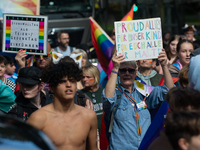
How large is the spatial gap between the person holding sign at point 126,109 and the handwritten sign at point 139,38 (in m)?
0.38

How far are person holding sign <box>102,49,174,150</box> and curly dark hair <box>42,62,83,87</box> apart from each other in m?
0.66

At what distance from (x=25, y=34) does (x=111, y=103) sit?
8.08 ft

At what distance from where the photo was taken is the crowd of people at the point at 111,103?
2590mm

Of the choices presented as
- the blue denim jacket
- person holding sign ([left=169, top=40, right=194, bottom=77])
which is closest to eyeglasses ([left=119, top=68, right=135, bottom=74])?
the blue denim jacket

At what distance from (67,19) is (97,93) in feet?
18.9

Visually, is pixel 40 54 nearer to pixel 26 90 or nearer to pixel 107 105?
pixel 26 90

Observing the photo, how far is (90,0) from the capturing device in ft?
35.1

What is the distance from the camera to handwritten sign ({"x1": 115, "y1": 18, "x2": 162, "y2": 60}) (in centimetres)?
467

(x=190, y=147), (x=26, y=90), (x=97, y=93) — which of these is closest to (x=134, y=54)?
(x=97, y=93)

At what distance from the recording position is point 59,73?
3.33 meters

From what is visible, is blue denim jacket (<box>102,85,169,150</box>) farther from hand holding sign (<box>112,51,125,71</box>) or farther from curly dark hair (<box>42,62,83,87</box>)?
curly dark hair (<box>42,62,83,87</box>)

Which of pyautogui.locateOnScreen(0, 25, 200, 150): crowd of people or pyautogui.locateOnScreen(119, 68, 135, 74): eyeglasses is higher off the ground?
pyautogui.locateOnScreen(119, 68, 135, 74): eyeglasses

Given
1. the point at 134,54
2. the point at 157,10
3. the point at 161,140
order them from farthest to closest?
the point at 157,10
the point at 134,54
the point at 161,140

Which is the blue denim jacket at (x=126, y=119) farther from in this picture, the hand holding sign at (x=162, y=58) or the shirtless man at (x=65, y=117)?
the shirtless man at (x=65, y=117)
